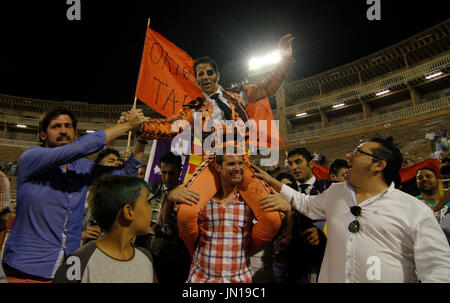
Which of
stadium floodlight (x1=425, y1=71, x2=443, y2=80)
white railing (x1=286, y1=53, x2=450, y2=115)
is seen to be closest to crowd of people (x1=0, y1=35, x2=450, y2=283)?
white railing (x1=286, y1=53, x2=450, y2=115)

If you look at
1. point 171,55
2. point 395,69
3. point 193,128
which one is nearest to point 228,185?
point 193,128

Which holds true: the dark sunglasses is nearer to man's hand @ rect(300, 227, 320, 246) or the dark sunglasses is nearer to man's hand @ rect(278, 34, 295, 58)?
man's hand @ rect(300, 227, 320, 246)

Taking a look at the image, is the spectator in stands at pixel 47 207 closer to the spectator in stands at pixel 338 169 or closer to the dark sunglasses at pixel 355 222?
the dark sunglasses at pixel 355 222

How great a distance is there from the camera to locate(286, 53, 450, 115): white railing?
57.8 feet

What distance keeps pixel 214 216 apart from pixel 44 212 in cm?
134

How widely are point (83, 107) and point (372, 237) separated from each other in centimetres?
3543

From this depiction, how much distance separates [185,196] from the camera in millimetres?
2016

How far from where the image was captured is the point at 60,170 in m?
1.96

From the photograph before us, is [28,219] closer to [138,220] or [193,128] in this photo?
[138,220]

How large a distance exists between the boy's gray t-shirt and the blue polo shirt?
0.49 metres

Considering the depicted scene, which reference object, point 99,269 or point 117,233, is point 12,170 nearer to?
point 117,233

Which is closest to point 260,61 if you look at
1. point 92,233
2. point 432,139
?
point 432,139

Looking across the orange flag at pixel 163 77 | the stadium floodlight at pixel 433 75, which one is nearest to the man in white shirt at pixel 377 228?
the orange flag at pixel 163 77

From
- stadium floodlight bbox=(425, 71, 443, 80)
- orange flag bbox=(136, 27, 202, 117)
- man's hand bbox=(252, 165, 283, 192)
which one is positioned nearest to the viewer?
man's hand bbox=(252, 165, 283, 192)
